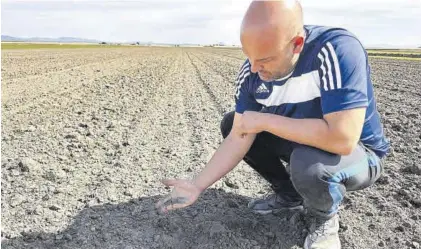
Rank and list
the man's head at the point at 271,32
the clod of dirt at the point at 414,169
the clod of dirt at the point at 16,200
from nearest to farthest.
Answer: the man's head at the point at 271,32 → the clod of dirt at the point at 16,200 → the clod of dirt at the point at 414,169

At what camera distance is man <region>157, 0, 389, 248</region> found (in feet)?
7.09

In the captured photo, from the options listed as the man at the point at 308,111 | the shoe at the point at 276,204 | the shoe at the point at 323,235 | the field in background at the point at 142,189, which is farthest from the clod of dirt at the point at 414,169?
the shoe at the point at 323,235

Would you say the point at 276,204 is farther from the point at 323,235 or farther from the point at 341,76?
the point at 341,76

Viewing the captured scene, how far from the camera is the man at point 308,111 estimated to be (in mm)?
2160

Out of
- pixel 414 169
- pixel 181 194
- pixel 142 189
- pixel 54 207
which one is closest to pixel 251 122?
pixel 181 194

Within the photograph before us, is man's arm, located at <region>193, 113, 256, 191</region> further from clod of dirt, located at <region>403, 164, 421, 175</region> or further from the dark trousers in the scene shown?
clod of dirt, located at <region>403, 164, 421, 175</region>

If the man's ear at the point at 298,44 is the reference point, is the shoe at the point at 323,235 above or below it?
below

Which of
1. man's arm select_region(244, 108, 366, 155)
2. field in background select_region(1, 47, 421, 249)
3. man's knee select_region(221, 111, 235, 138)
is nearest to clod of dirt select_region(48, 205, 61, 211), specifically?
field in background select_region(1, 47, 421, 249)

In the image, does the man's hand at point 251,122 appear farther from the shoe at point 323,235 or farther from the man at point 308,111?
the shoe at point 323,235

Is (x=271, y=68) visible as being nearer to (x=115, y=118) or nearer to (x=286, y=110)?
(x=286, y=110)

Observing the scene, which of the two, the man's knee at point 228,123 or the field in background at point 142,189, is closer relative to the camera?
the field in background at point 142,189

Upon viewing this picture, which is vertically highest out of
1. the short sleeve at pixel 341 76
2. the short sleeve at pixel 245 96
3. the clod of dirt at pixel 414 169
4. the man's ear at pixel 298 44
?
the man's ear at pixel 298 44

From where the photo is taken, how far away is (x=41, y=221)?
2998mm

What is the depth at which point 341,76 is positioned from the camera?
86.7 inches
